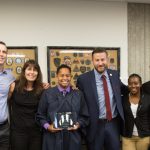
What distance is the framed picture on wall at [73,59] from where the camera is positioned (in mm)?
4117

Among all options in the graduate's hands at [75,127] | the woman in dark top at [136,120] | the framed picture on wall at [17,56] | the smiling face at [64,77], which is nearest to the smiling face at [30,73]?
the smiling face at [64,77]

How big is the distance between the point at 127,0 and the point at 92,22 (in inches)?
24.5

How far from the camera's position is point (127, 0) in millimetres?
4273

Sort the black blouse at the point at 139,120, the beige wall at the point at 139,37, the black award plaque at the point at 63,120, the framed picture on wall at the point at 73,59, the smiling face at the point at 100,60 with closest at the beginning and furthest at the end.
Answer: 1. the black award plaque at the point at 63,120
2. the smiling face at the point at 100,60
3. the black blouse at the point at 139,120
4. the framed picture on wall at the point at 73,59
5. the beige wall at the point at 139,37

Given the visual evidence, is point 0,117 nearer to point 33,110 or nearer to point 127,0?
point 33,110

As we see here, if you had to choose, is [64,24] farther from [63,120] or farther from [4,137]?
[4,137]

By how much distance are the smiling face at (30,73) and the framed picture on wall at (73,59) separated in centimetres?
124

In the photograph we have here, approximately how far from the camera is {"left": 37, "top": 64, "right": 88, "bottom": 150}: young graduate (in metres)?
2.75

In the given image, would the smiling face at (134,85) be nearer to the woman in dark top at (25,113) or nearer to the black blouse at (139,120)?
the black blouse at (139,120)

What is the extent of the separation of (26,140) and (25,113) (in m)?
0.26

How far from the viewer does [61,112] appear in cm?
276

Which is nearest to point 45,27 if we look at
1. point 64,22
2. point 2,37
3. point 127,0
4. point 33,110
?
point 64,22

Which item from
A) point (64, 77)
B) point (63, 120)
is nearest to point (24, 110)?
point (63, 120)

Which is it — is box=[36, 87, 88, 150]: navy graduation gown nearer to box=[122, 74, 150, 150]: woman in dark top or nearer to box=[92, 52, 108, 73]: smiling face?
box=[92, 52, 108, 73]: smiling face
